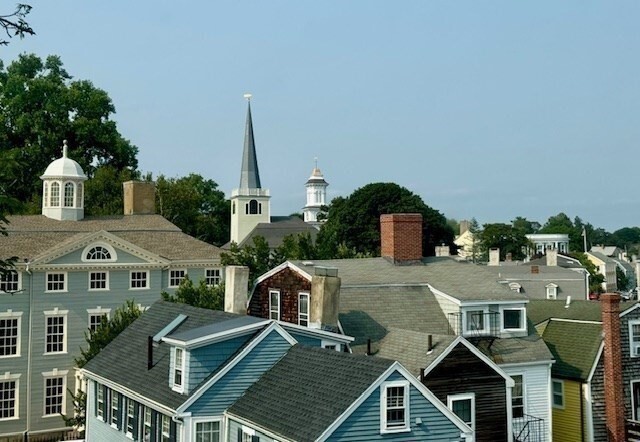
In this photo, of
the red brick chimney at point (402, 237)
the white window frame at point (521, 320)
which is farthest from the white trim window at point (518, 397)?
the red brick chimney at point (402, 237)

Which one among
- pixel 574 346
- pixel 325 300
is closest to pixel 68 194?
pixel 325 300

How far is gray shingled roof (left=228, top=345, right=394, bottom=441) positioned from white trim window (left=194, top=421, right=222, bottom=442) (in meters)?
0.68

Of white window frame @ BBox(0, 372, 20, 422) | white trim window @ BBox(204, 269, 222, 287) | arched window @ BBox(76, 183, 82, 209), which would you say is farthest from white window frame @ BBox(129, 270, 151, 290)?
arched window @ BBox(76, 183, 82, 209)

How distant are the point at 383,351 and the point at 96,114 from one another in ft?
169

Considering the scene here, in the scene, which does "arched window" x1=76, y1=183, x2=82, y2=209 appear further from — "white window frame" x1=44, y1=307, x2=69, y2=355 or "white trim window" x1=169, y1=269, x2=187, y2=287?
"white window frame" x1=44, y1=307, x2=69, y2=355

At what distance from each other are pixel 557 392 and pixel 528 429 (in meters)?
2.86

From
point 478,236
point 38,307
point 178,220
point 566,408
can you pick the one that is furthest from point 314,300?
point 478,236

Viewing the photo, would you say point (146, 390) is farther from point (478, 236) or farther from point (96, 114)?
point (478, 236)

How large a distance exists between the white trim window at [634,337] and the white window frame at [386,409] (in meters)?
13.0

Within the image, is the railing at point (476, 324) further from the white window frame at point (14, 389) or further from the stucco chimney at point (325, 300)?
the white window frame at point (14, 389)

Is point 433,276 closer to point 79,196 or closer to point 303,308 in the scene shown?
point 303,308

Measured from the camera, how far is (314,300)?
25688mm

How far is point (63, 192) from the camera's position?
46438 mm

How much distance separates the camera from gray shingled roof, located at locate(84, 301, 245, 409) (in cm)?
2366
